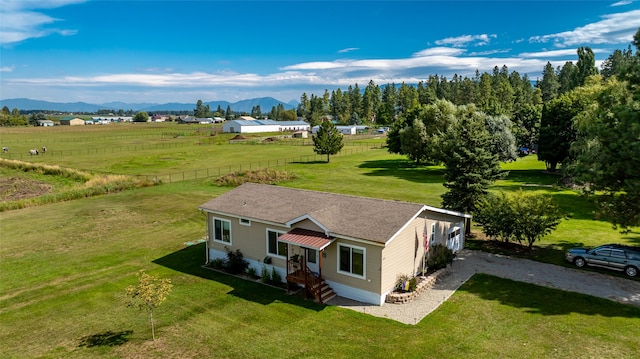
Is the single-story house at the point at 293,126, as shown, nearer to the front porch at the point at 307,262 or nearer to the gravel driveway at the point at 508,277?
the gravel driveway at the point at 508,277

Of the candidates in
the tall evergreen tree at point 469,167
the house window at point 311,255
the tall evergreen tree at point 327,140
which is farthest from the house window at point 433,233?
the tall evergreen tree at point 327,140

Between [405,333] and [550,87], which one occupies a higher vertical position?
[550,87]

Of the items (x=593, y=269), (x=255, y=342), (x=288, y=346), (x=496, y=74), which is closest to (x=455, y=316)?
(x=288, y=346)

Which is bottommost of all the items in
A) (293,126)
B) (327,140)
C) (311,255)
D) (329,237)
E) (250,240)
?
(311,255)

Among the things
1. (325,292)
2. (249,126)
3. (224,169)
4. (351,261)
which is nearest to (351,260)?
(351,261)

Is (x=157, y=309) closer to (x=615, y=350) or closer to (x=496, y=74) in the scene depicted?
(x=615, y=350)

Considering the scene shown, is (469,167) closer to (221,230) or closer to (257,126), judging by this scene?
(221,230)
